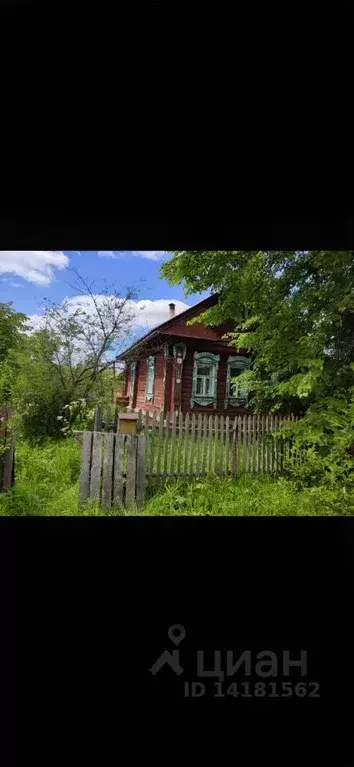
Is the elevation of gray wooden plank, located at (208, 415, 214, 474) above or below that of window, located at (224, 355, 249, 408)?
below

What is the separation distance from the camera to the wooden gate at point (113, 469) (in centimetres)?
243

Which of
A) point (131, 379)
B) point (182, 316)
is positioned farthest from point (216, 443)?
point (182, 316)

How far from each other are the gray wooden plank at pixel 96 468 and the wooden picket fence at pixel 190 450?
4 centimetres

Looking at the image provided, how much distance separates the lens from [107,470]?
8.06ft

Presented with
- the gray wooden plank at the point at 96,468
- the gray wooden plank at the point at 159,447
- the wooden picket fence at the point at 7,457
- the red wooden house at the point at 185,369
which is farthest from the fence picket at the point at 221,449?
the wooden picket fence at the point at 7,457

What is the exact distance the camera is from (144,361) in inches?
140

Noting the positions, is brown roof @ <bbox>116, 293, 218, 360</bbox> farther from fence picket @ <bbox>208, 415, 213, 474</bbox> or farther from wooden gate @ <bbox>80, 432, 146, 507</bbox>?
wooden gate @ <bbox>80, 432, 146, 507</bbox>

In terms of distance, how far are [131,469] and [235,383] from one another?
1061mm

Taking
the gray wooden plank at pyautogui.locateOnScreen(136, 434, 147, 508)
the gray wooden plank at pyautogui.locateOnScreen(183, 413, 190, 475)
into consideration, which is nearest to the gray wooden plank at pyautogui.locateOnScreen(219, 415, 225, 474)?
the gray wooden plank at pyautogui.locateOnScreen(183, 413, 190, 475)

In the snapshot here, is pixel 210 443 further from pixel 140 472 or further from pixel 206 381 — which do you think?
pixel 140 472

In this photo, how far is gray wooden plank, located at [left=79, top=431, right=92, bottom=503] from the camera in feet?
7.95
